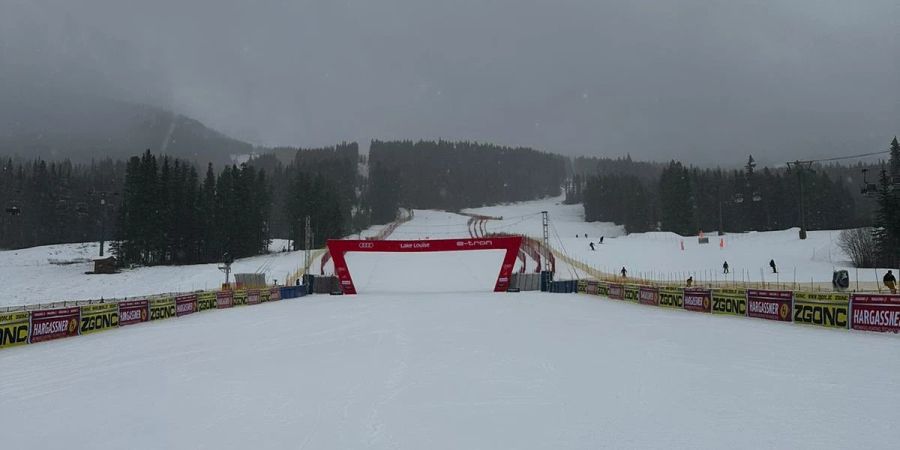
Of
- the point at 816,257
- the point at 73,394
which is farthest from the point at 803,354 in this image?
the point at 816,257

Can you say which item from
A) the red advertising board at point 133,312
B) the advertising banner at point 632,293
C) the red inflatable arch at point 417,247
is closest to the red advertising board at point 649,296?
the advertising banner at point 632,293

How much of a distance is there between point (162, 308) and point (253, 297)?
948 centimetres

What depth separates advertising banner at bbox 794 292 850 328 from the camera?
57.1 ft

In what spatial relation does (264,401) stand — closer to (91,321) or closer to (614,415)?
(614,415)

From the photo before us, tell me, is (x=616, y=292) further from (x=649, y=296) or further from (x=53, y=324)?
(x=53, y=324)

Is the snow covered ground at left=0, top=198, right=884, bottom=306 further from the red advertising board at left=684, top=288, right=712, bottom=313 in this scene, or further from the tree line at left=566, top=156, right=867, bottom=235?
the tree line at left=566, top=156, right=867, bottom=235

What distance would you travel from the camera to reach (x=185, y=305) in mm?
27766

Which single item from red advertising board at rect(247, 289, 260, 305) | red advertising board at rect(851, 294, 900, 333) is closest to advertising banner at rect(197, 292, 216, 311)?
red advertising board at rect(247, 289, 260, 305)

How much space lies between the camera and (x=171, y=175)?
7150 cm

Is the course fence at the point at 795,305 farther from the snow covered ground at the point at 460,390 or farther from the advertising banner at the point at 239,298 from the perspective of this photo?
the advertising banner at the point at 239,298

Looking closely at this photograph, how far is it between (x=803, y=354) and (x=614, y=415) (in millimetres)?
7784

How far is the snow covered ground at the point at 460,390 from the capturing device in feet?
21.7

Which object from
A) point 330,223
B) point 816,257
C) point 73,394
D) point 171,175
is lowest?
point 73,394

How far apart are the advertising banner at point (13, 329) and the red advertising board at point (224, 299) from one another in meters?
14.0
